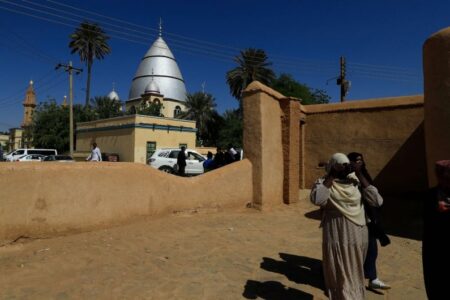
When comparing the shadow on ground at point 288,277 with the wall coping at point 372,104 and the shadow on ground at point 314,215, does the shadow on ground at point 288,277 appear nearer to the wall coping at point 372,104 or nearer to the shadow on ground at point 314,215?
the shadow on ground at point 314,215

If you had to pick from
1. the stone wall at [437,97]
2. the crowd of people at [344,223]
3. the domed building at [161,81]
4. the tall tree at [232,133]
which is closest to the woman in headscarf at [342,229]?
the crowd of people at [344,223]

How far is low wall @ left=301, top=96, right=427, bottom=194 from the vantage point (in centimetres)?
848

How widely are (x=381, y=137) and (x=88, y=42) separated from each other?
40323 millimetres

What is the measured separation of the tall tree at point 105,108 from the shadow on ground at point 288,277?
1526 inches

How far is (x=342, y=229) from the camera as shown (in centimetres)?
319

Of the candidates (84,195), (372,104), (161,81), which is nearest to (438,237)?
(84,195)

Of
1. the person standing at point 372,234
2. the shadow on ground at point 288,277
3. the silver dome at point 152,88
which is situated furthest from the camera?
the silver dome at point 152,88

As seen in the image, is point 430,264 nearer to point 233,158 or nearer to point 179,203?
point 179,203

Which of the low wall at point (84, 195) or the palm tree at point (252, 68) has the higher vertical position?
the palm tree at point (252, 68)

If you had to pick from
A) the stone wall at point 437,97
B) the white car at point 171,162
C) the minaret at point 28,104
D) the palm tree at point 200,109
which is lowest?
the white car at point 171,162

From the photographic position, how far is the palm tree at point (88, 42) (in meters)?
41.6

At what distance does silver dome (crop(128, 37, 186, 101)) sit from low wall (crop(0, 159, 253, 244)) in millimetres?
44306

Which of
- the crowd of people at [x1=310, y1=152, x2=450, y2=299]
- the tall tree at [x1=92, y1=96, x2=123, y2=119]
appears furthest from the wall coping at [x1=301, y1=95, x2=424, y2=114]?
the tall tree at [x1=92, y1=96, x2=123, y2=119]

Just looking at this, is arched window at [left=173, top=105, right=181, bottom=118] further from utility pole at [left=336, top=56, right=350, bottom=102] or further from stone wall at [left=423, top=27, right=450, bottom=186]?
stone wall at [left=423, top=27, right=450, bottom=186]
